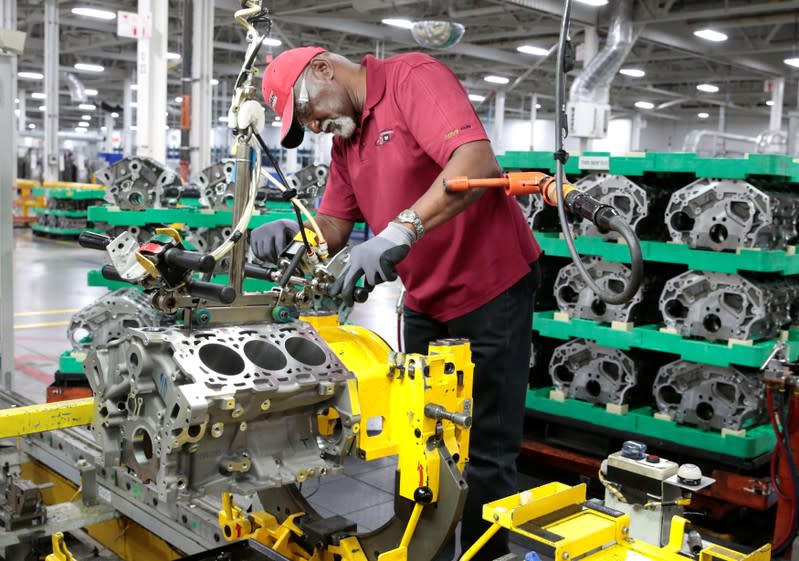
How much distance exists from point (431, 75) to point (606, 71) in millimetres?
9295

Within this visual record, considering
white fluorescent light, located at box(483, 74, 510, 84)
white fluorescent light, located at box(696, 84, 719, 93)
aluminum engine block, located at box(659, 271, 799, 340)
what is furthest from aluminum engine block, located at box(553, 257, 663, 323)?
white fluorescent light, located at box(696, 84, 719, 93)

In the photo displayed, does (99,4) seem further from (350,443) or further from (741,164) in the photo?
(350,443)

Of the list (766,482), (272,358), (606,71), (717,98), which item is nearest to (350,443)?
(272,358)

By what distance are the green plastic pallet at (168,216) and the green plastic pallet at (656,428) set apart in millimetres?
2373

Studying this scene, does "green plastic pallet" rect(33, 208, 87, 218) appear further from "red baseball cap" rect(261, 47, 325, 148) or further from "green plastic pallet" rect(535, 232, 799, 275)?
"red baseball cap" rect(261, 47, 325, 148)

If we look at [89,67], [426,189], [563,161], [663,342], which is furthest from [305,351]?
[89,67]

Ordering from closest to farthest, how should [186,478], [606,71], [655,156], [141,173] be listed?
[186,478] → [655,156] → [141,173] → [606,71]

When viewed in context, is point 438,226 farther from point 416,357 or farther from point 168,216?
point 168,216

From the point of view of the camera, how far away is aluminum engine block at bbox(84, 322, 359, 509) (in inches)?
72.3

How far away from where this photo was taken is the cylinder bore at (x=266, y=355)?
204 cm

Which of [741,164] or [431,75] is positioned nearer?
[431,75]

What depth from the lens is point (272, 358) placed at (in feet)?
6.77

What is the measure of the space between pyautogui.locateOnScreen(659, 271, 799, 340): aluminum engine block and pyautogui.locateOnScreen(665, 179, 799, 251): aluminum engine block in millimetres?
197

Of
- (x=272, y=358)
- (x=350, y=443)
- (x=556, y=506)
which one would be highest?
(x=272, y=358)
